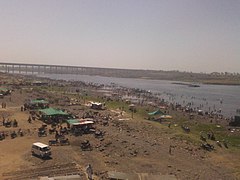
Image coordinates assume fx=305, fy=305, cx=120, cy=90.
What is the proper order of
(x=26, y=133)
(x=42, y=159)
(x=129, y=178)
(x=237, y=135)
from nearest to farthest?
(x=129, y=178) → (x=42, y=159) → (x=26, y=133) → (x=237, y=135)

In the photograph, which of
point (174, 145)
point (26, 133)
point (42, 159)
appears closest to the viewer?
point (42, 159)

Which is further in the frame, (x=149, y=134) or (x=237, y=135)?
(x=237, y=135)

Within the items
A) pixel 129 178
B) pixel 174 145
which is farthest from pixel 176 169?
pixel 174 145

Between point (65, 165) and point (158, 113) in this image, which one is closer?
point (65, 165)

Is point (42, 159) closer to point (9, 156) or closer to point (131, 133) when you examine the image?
point (9, 156)

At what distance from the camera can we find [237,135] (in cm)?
4903

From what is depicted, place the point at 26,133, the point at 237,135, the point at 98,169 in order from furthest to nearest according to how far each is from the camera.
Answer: the point at 237,135 < the point at 26,133 < the point at 98,169

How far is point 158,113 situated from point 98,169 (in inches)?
1333

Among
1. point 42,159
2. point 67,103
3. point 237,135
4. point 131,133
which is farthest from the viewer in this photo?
point 67,103

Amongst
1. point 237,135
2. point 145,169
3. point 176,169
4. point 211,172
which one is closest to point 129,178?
point 145,169

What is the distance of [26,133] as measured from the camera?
40281 mm

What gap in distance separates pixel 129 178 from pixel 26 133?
20.4 metres

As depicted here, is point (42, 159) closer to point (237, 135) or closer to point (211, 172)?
point (211, 172)

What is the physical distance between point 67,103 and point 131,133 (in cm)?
3116
